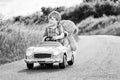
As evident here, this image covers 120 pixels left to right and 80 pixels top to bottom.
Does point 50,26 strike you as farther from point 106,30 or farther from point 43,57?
point 106,30

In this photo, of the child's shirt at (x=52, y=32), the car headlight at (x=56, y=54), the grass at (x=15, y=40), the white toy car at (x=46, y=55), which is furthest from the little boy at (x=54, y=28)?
the grass at (x=15, y=40)

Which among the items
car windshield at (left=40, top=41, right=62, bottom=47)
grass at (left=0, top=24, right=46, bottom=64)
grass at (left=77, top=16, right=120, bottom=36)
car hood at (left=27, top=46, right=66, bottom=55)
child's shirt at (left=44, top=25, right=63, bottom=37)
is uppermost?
child's shirt at (left=44, top=25, right=63, bottom=37)

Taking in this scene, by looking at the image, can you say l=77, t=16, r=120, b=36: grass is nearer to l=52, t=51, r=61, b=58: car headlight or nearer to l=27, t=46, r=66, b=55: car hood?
l=27, t=46, r=66, b=55: car hood

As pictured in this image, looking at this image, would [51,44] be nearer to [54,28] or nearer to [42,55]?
[42,55]

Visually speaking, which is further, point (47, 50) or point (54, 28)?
point (54, 28)

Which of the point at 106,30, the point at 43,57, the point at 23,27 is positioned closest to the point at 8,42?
the point at 23,27

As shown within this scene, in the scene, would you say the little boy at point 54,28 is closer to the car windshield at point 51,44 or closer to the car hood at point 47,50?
the car windshield at point 51,44

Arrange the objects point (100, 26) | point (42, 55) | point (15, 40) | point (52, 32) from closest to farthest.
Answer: point (42, 55), point (52, 32), point (15, 40), point (100, 26)

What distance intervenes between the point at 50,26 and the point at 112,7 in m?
49.1

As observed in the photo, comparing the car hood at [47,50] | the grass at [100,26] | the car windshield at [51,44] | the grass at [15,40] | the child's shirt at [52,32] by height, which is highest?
the child's shirt at [52,32]

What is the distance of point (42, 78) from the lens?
35.2 ft

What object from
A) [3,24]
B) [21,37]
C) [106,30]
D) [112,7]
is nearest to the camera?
[3,24]

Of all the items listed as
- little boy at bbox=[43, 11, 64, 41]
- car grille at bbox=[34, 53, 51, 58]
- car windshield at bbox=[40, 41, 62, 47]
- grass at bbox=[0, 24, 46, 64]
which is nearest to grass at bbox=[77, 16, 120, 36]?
grass at bbox=[0, 24, 46, 64]

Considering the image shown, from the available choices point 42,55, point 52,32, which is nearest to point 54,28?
point 52,32
